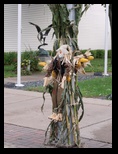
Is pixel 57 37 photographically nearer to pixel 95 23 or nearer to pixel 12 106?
pixel 12 106

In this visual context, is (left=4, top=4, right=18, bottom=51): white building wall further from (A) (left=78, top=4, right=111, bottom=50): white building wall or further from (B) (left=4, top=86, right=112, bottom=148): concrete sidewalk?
(B) (left=4, top=86, right=112, bottom=148): concrete sidewalk

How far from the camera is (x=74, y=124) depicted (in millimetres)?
4906

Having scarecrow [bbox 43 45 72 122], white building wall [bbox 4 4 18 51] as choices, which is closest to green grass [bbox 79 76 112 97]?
scarecrow [bbox 43 45 72 122]

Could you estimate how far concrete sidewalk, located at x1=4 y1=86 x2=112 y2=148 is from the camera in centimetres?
554

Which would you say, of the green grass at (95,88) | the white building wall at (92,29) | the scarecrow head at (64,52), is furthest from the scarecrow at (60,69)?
the white building wall at (92,29)

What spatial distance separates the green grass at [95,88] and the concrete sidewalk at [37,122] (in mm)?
648

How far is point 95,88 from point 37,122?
458 centimetres

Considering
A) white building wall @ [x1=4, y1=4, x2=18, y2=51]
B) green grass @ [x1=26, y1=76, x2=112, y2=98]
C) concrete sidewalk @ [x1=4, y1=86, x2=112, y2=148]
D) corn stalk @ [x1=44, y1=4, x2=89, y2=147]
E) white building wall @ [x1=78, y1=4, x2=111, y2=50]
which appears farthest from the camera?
white building wall @ [x1=78, y1=4, x2=111, y2=50]

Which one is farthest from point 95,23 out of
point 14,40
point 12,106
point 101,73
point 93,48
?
point 12,106

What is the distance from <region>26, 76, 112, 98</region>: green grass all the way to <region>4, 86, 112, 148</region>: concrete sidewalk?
648mm

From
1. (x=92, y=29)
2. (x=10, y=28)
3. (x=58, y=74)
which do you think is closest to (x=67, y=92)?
(x=58, y=74)

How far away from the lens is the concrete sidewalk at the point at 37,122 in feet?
18.2

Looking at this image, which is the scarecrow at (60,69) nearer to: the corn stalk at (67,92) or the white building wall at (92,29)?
the corn stalk at (67,92)
